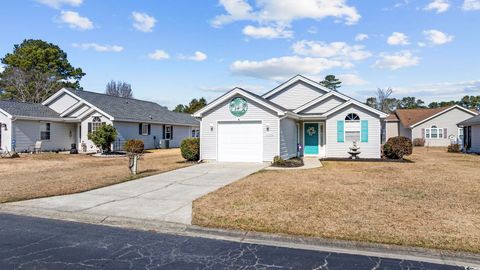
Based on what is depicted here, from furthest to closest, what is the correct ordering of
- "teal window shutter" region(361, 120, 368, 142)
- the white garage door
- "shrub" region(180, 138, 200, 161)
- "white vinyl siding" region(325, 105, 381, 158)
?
"teal window shutter" region(361, 120, 368, 142)
"white vinyl siding" region(325, 105, 381, 158)
"shrub" region(180, 138, 200, 161)
the white garage door

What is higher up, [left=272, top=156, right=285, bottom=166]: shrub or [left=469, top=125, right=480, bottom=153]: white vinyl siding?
[left=469, top=125, right=480, bottom=153]: white vinyl siding

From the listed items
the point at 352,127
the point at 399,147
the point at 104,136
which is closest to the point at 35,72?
the point at 104,136

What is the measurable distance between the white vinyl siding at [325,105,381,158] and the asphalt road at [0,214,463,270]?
17.0m

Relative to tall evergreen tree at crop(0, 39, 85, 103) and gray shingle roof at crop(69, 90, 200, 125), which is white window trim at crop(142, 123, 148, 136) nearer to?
gray shingle roof at crop(69, 90, 200, 125)

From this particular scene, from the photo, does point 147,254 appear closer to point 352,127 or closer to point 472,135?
point 352,127

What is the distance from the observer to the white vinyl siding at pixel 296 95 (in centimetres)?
2484

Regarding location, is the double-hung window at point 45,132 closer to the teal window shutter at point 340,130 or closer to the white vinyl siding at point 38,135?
the white vinyl siding at point 38,135

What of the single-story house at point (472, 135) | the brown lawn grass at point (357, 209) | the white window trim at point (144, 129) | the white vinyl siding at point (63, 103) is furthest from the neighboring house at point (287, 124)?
the white vinyl siding at point (63, 103)

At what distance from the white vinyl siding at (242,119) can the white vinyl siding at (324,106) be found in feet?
18.9

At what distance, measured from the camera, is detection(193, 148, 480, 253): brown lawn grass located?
6.04 m

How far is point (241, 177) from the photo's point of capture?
13.1 meters

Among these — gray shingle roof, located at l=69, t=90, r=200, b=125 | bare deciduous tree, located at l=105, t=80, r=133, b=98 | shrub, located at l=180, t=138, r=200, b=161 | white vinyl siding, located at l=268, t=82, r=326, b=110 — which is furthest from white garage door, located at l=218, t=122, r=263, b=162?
bare deciduous tree, located at l=105, t=80, r=133, b=98

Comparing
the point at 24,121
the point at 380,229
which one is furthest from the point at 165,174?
the point at 24,121

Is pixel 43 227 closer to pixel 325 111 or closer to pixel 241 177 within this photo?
pixel 241 177
